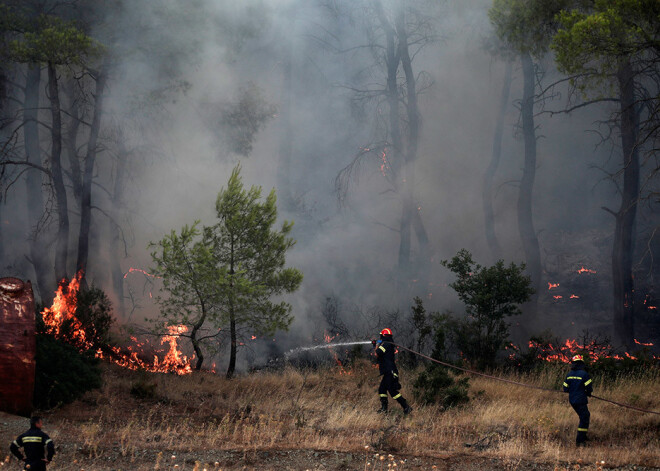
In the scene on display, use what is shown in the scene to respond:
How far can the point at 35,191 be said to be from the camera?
20062 mm

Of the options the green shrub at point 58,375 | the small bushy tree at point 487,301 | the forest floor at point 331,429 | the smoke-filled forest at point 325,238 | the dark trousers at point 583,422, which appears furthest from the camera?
the small bushy tree at point 487,301

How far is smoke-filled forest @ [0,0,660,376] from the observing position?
60.1 ft

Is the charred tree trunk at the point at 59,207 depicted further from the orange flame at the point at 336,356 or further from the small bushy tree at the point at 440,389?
the small bushy tree at the point at 440,389

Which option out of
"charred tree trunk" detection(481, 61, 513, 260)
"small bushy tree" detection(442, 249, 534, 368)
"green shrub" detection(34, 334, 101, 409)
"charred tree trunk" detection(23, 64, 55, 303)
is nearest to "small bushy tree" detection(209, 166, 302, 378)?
"green shrub" detection(34, 334, 101, 409)

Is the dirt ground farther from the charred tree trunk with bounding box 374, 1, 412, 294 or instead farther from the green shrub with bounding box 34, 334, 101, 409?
the charred tree trunk with bounding box 374, 1, 412, 294

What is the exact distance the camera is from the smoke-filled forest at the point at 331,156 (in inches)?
722

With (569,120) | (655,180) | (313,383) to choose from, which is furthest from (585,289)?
(313,383)

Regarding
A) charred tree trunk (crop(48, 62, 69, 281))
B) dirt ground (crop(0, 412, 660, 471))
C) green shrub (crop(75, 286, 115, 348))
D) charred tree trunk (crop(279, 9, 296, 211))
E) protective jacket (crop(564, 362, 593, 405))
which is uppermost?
charred tree trunk (crop(279, 9, 296, 211))

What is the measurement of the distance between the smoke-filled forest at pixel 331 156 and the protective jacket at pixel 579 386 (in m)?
7.08

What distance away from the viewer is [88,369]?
9914 mm

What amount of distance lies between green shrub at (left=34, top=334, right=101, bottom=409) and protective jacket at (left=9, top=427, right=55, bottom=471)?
4.11m

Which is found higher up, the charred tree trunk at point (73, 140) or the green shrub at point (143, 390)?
the charred tree trunk at point (73, 140)

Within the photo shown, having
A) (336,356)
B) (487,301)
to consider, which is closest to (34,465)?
(336,356)

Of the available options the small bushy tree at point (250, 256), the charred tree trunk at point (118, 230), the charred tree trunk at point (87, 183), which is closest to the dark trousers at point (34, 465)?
the small bushy tree at point (250, 256)
